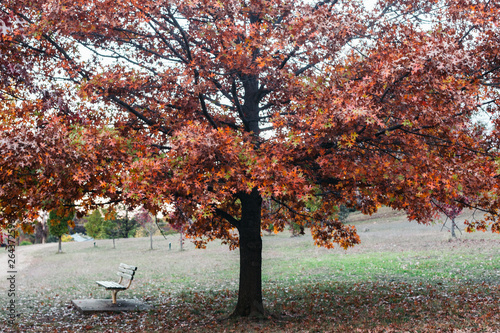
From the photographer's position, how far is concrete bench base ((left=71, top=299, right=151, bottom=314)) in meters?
10.4

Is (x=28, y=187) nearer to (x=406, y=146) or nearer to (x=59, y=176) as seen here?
(x=59, y=176)

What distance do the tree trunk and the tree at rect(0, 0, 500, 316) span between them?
0.03m

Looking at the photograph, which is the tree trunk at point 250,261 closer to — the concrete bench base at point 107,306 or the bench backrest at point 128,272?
the concrete bench base at point 107,306

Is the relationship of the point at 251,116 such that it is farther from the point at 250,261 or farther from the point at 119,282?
the point at 119,282

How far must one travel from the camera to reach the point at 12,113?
7480 mm

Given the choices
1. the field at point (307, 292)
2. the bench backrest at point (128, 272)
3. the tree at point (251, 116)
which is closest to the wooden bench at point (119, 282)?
the bench backrest at point (128, 272)

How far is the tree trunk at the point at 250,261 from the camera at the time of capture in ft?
30.2

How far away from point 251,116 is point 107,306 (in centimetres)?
605

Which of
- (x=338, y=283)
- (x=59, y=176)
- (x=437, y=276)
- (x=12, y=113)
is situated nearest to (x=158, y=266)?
(x=338, y=283)

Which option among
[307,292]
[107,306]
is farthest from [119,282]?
[307,292]

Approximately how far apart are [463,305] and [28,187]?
9077mm

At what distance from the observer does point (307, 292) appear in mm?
12422

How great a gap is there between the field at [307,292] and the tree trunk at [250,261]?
0.45 metres

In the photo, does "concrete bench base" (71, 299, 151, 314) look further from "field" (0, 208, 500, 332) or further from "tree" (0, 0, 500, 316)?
"tree" (0, 0, 500, 316)
